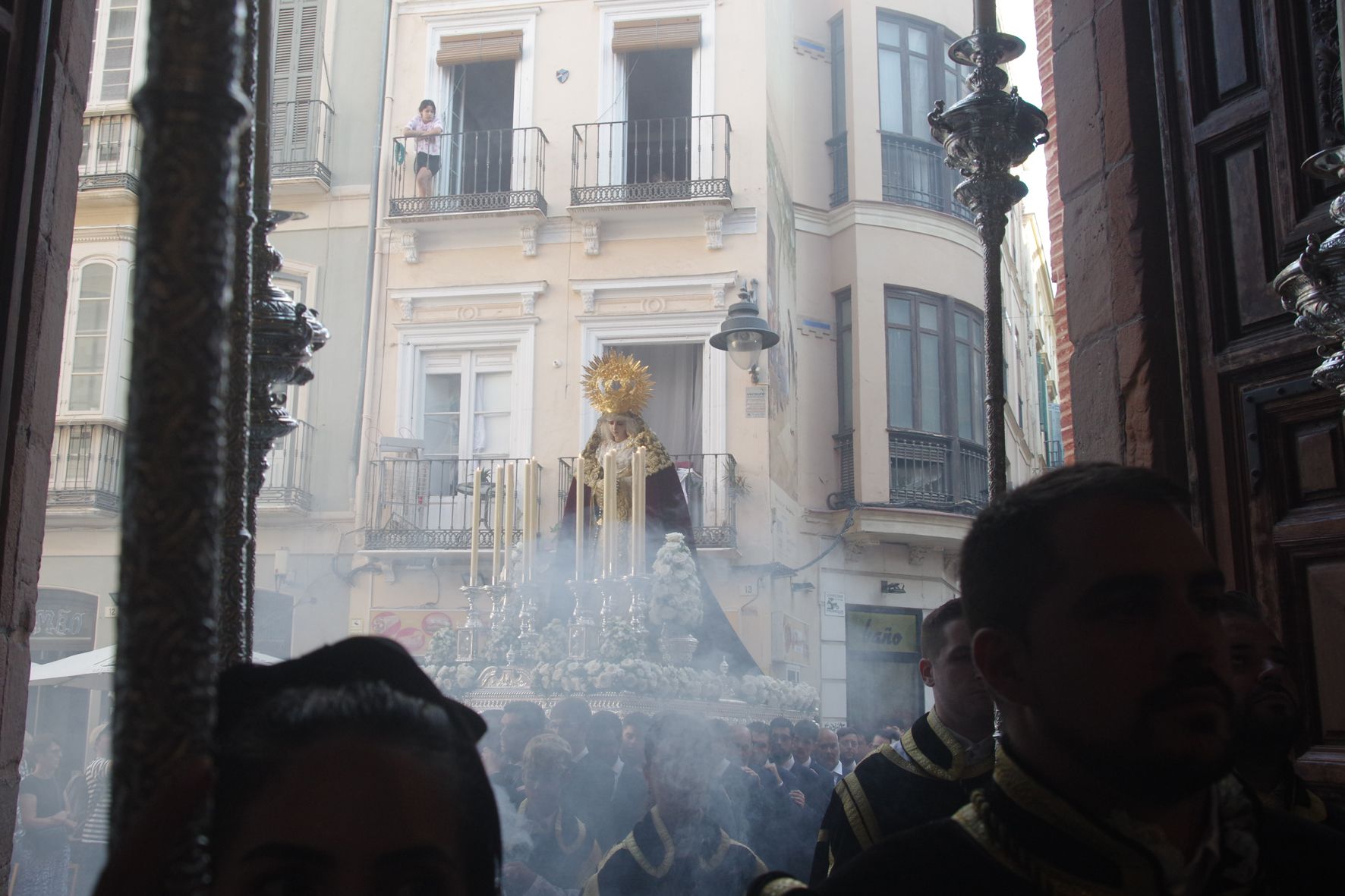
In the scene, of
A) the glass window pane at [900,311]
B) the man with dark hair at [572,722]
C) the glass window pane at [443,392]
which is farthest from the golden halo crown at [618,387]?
the glass window pane at [900,311]

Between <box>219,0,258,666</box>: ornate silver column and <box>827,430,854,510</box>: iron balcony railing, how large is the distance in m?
14.6

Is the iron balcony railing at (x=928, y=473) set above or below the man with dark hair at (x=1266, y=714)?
above

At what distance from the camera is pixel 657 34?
15258 millimetres

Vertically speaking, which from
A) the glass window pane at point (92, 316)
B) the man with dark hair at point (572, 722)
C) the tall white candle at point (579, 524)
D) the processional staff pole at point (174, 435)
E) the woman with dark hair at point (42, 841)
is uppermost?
the glass window pane at point (92, 316)

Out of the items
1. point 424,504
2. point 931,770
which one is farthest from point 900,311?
point 931,770

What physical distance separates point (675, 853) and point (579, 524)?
12.5ft

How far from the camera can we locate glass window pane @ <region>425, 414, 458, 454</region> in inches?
581

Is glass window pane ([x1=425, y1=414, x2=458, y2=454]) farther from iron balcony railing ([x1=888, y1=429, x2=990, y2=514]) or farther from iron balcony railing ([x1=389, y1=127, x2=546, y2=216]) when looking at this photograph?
iron balcony railing ([x1=888, y1=429, x2=990, y2=514])

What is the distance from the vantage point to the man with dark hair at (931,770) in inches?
93.7

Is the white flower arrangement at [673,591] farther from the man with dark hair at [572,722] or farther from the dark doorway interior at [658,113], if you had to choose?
the dark doorway interior at [658,113]

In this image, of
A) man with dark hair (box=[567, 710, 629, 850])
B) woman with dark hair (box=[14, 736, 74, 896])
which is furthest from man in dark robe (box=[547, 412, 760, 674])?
woman with dark hair (box=[14, 736, 74, 896])

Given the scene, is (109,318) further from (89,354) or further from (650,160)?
(650,160)

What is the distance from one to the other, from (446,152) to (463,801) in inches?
586

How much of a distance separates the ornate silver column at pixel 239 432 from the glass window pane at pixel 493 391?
13397 millimetres
